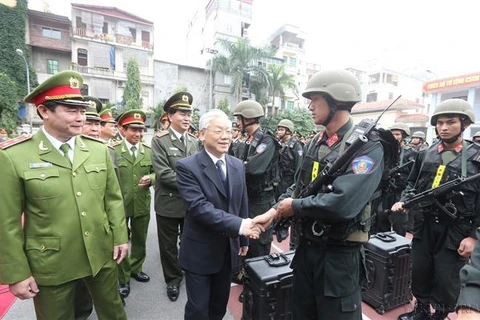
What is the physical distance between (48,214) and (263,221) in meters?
1.53

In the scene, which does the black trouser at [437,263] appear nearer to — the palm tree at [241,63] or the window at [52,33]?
the palm tree at [241,63]

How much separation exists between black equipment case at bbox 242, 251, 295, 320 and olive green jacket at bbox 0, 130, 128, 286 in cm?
135

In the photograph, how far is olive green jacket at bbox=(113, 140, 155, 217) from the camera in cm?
344

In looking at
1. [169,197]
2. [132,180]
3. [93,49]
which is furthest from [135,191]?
[93,49]

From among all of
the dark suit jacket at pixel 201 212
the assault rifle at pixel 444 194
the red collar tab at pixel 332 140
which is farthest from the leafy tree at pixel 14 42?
the assault rifle at pixel 444 194

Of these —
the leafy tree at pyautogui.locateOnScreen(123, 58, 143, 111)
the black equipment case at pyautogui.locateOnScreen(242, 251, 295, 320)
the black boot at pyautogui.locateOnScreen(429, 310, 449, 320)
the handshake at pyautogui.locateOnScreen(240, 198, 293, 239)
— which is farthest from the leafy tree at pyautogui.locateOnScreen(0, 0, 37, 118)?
the black boot at pyautogui.locateOnScreen(429, 310, 449, 320)

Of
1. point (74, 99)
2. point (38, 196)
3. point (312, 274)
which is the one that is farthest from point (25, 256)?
point (312, 274)

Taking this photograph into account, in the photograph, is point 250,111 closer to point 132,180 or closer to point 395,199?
point 132,180

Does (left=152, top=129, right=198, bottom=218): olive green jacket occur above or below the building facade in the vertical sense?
below

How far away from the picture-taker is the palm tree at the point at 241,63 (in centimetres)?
2694

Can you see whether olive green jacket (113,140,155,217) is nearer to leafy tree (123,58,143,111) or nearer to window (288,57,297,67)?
leafy tree (123,58,143,111)

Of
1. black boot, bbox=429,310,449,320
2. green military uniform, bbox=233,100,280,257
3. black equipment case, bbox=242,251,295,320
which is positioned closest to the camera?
black equipment case, bbox=242,251,295,320

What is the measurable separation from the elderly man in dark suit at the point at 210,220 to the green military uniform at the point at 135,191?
1.49 m

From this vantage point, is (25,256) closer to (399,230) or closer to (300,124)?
(399,230)
